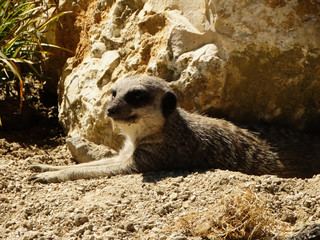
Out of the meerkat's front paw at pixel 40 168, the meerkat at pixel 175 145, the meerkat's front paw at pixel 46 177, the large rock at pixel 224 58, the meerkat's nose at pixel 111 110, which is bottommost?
the meerkat's front paw at pixel 46 177

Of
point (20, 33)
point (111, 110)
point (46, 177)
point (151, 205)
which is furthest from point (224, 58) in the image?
point (20, 33)

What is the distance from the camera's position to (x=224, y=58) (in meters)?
3.73

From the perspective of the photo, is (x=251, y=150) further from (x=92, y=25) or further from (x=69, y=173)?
(x=92, y=25)

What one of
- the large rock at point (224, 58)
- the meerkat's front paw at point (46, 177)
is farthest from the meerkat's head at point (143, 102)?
the meerkat's front paw at point (46, 177)

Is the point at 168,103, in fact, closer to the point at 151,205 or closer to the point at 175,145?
the point at 175,145

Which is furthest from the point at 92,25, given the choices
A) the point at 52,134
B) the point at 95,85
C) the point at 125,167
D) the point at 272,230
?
the point at 272,230

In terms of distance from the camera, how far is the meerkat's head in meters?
3.43

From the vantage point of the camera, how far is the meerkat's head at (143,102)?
11.2ft

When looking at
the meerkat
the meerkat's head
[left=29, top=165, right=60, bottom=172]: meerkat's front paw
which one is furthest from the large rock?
[left=29, top=165, right=60, bottom=172]: meerkat's front paw

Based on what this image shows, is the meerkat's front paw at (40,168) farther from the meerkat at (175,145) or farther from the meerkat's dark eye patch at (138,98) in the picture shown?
the meerkat's dark eye patch at (138,98)

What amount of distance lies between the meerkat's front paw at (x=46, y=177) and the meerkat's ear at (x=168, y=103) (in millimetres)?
1015

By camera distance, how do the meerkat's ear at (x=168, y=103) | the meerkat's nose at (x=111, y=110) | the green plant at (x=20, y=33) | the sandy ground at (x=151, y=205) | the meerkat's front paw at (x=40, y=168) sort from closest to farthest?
the sandy ground at (x=151, y=205) < the meerkat's nose at (x=111, y=110) < the meerkat's ear at (x=168, y=103) < the meerkat's front paw at (x=40, y=168) < the green plant at (x=20, y=33)

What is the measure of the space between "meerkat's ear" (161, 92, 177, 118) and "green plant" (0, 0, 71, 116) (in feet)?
5.01

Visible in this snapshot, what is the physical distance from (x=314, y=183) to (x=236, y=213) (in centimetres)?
90
